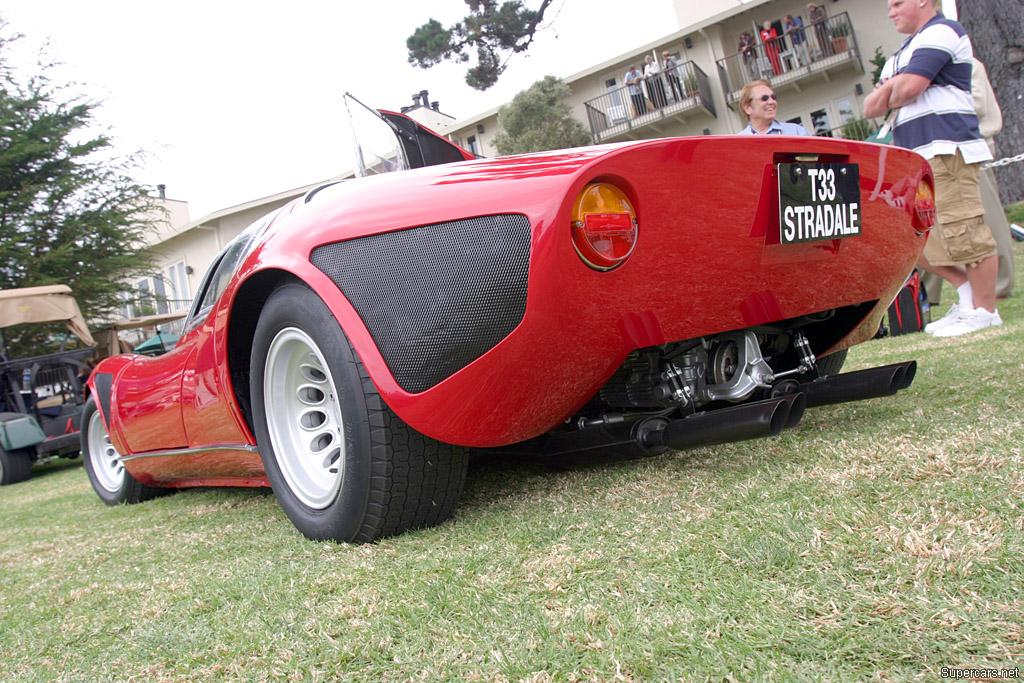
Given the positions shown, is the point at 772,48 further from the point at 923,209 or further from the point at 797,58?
the point at 923,209

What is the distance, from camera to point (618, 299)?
1.65 m

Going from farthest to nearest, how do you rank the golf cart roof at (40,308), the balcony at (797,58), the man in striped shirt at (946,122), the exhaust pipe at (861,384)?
the balcony at (797,58) < the golf cart roof at (40,308) < the man in striped shirt at (946,122) < the exhaust pipe at (861,384)

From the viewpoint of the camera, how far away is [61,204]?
15.2 meters

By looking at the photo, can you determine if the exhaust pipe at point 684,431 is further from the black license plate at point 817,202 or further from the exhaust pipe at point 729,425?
the black license plate at point 817,202

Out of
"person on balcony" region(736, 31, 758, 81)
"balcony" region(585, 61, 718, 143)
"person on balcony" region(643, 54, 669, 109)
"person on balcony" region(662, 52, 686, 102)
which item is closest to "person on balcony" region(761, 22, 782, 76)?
"person on balcony" region(736, 31, 758, 81)

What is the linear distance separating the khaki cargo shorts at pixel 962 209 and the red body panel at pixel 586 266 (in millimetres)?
2504

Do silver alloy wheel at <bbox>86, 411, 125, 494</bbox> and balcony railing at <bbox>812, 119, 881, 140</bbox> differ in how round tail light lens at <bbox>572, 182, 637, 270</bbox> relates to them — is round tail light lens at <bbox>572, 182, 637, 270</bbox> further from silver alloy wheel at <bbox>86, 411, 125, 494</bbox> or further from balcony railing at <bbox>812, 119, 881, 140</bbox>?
balcony railing at <bbox>812, 119, 881, 140</bbox>

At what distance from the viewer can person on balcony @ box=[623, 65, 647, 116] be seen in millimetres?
20141

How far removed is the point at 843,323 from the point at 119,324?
44.1ft

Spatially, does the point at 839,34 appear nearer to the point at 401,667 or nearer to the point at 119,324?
the point at 119,324

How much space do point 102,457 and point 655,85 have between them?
61.6 ft

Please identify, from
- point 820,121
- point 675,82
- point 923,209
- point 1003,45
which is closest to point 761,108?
point 923,209

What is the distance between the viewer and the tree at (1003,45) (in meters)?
8.66

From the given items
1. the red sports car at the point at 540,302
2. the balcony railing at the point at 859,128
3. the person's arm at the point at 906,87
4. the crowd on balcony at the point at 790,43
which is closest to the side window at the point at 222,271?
the red sports car at the point at 540,302
